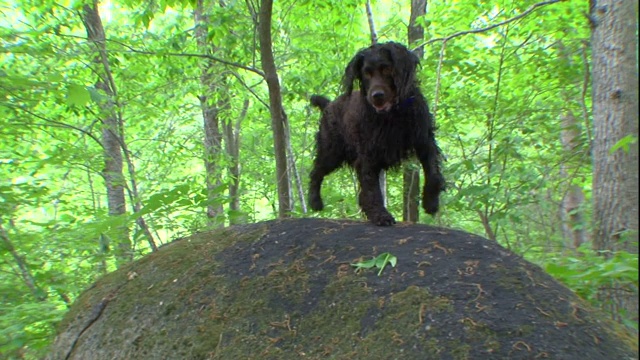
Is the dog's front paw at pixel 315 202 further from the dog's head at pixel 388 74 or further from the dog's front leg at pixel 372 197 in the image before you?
the dog's head at pixel 388 74

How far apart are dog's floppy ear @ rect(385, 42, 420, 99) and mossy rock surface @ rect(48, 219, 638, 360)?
1.09 m

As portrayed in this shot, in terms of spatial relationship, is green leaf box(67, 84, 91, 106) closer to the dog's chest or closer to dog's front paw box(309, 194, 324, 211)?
the dog's chest

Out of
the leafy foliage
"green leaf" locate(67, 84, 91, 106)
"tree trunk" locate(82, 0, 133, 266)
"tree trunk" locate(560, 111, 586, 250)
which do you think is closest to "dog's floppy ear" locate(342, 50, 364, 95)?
the leafy foliage

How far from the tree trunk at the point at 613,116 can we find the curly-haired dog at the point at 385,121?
123 centimetres

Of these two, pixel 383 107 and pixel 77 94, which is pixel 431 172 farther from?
pixel 77 94

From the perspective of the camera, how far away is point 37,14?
6.83 m

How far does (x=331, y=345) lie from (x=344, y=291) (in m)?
0.38

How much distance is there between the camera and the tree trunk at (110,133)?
536 centimetres

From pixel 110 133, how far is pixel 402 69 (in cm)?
542

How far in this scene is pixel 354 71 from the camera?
13.5 ft

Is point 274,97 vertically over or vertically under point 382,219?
over

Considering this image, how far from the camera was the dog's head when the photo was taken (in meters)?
3.86

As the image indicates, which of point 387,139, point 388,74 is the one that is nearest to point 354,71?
point 388,74

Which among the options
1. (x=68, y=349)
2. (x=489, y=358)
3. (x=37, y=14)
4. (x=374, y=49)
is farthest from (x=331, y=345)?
(x=37, y=14)
